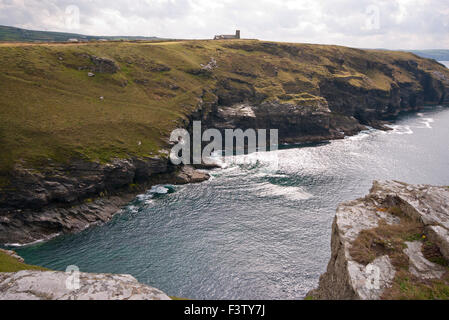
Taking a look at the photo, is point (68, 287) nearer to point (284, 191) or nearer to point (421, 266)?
point (421, 266)

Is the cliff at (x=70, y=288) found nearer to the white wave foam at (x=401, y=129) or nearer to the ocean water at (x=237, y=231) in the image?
the ocean water at (x=237, y=231)

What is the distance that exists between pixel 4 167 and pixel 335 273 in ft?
221

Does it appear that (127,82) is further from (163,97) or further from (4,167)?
(4,167)

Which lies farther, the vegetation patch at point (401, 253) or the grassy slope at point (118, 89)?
the grassy slope at point (118, 89)

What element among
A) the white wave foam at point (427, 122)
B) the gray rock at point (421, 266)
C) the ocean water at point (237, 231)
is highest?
the white wave foam at point (427, 122)

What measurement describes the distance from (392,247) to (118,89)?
101 metres

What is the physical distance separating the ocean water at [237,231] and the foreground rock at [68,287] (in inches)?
846

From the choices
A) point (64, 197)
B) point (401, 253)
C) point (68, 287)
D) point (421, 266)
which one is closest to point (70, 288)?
point (68, 287)

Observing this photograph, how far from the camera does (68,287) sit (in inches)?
899

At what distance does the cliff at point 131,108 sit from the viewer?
63.0m

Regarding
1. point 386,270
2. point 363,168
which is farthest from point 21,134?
point 363,168

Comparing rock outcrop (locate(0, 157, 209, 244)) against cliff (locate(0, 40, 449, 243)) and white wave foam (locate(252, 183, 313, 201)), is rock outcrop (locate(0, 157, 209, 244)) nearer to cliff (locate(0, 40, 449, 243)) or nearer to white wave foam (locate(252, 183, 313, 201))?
cliff (locate(0, 40, 449, 243))

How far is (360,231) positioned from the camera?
28.5 m

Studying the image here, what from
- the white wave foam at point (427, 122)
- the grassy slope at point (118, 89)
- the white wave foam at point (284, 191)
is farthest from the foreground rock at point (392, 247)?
the white wave foam at point (427, 122)
